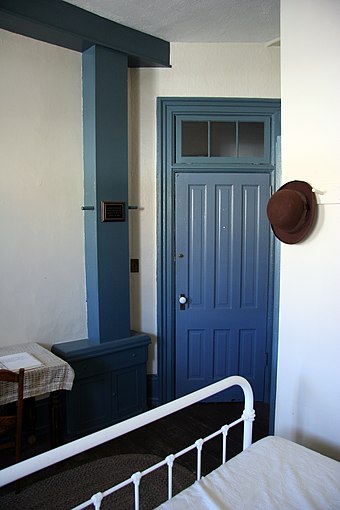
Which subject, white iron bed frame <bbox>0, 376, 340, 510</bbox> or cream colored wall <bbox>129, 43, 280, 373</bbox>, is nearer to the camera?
white iron bed frame <bbox>0, 376, 340, 510</bbox>

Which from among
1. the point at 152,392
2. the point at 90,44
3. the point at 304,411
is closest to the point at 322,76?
the point at 304,411

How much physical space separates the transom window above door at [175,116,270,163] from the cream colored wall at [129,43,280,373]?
0.19 m

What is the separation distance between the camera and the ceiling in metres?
2.54

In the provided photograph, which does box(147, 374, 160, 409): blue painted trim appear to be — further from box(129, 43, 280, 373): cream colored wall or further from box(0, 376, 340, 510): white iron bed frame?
box(0, 376, 340, 510): white iron bed frame

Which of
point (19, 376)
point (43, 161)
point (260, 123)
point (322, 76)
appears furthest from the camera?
point (260, 123)

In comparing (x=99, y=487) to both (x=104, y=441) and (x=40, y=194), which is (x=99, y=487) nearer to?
(x=104, y=441)

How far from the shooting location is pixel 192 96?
3.16 metres

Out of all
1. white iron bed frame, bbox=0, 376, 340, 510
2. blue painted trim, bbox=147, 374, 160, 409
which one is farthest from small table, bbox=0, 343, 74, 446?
white iron bed frame, bbox=0, 376, 340, 510

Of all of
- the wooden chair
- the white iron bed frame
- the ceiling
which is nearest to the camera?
the white iron bed frame

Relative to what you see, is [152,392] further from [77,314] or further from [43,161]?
[43,161]

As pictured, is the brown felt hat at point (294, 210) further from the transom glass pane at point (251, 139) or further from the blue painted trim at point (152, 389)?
the blue painted trim at point (152, 389)

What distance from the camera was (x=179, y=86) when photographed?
3.17 m

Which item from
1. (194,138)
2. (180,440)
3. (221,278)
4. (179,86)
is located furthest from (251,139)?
(180,440)

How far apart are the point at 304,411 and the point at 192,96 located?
2.37 m
